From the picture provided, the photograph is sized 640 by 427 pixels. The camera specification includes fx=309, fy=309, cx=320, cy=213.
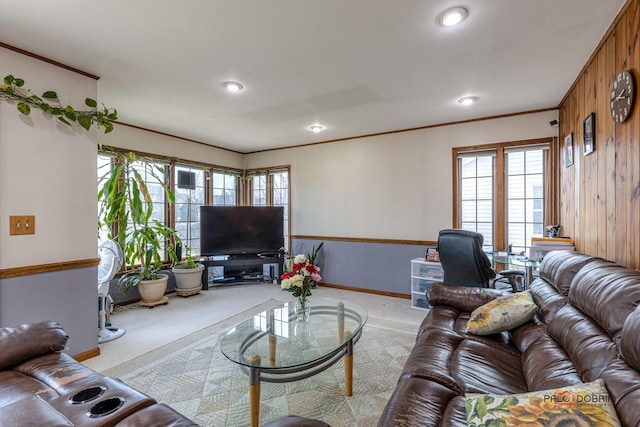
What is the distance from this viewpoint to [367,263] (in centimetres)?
488

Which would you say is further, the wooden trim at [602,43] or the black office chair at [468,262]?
the black office chair at [468,262]

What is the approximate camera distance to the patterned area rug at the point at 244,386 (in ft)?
6.27

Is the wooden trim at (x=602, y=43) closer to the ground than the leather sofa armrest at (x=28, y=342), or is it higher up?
higher up

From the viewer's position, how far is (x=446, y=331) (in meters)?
2.01

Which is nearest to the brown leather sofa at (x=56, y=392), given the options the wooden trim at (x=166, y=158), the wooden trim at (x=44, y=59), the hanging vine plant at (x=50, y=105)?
the hanging vine plant at (x=50, y=105)

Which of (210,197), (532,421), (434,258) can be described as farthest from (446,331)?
(210,197)

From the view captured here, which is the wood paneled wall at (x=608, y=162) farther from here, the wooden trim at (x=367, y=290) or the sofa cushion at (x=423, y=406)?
the wooden trim at (x=367, y=290)

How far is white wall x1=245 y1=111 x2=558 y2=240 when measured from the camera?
410cm

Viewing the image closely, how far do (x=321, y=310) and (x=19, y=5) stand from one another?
2.92 m

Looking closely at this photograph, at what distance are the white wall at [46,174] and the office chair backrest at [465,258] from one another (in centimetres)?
331

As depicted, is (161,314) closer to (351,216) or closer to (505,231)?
(351,216)

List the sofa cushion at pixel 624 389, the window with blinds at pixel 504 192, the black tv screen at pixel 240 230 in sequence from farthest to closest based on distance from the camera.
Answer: the black tv screen at pixel 240 230
the window with blinds at pixel 504 192
the sofa cushion at pixel 624 389

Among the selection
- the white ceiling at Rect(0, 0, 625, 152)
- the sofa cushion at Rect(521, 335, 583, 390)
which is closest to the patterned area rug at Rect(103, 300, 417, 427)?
the sofa cushion at Rect(521, 335, 583, 390)

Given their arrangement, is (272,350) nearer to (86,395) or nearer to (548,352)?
(86,395)
